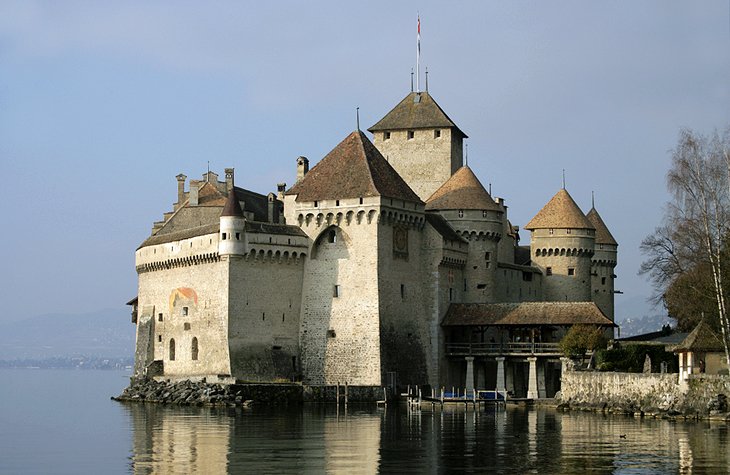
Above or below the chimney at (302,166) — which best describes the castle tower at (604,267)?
below

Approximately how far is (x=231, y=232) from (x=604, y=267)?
30.6m

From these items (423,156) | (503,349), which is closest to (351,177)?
(503,349)

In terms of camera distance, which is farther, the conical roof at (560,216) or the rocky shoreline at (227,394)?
the conical roof at (560,216)

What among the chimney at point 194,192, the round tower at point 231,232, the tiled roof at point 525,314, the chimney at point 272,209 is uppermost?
the chimney at point 194,192

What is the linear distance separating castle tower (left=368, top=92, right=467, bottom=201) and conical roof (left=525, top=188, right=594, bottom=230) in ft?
19.1

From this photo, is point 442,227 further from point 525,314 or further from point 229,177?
point 229,177

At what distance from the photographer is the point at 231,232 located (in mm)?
63625

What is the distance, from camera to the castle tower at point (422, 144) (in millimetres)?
79125

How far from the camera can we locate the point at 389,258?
65.5 m

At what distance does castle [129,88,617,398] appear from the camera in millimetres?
64125

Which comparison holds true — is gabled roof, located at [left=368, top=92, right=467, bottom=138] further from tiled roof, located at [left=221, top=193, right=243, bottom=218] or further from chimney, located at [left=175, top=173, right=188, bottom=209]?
tiled roof, located at [left=221, top=193, right=243, bottom=218]

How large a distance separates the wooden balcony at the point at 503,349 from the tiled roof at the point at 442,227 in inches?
223

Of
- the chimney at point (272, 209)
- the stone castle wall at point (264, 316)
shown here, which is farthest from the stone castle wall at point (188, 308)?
the chimney at point (272, 209)

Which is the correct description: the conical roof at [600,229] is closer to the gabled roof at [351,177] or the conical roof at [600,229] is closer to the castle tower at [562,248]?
the castle tower at [562,248]
